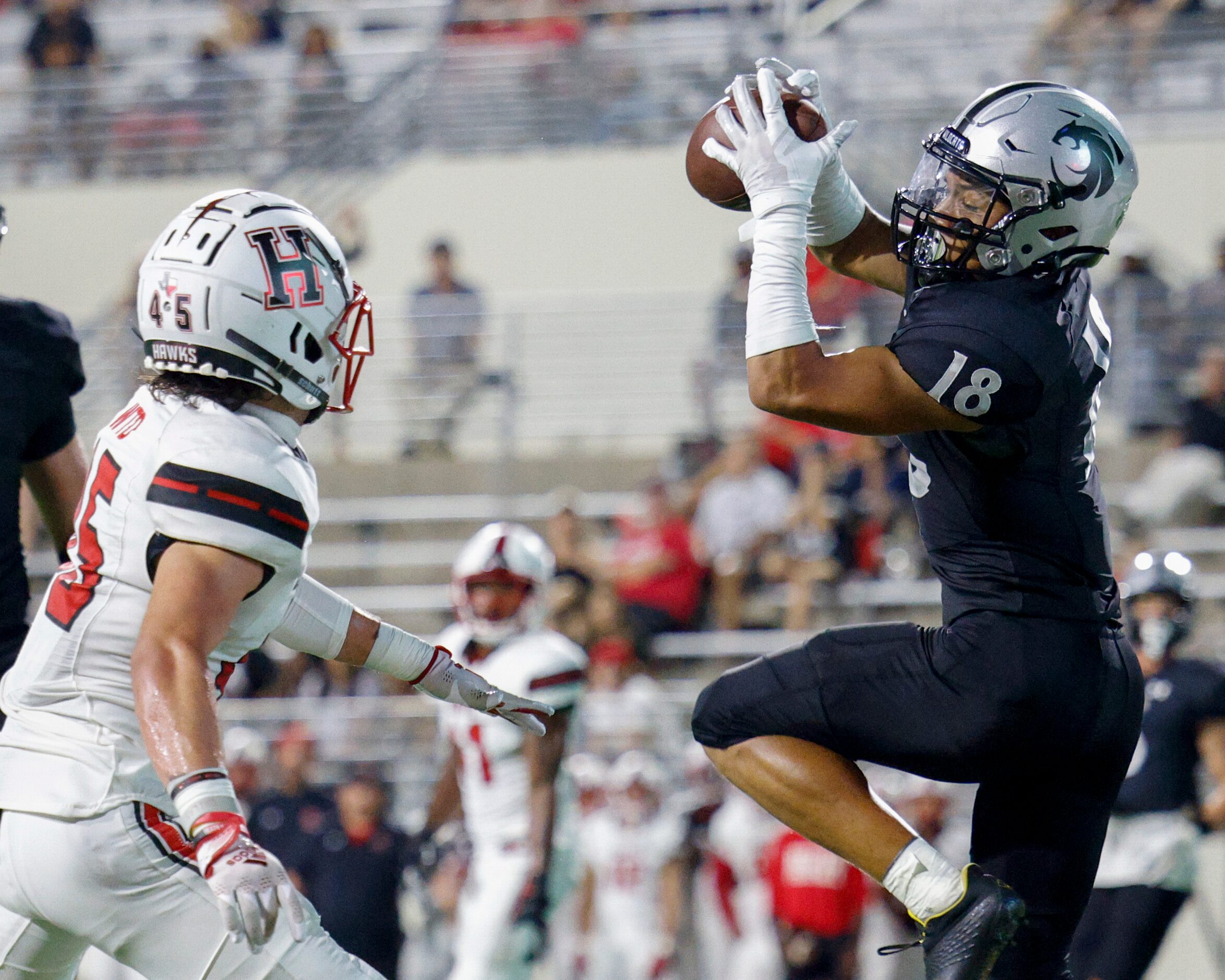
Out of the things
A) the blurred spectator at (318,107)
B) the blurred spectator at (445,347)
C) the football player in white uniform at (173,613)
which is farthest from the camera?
the blurred spectator at (318,107)

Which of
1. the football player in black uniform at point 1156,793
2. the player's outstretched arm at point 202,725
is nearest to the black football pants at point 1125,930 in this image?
the football player in black uniform at point 1156,793

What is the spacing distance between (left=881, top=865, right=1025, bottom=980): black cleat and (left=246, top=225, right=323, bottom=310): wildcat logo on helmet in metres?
1.57

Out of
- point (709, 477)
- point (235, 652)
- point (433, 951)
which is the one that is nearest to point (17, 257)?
point (709, 477)

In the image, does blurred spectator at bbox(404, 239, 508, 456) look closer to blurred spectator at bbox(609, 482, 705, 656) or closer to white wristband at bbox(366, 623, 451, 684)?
blurred spectator at bbox(609, 482, 705, 656)

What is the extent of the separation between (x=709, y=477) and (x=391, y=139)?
499cm

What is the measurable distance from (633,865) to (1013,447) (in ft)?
17.8

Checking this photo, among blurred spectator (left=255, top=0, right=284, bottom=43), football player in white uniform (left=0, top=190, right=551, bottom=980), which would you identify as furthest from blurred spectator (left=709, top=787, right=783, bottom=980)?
blurred spectator (left=255, top=0, right=284, bottom=43)

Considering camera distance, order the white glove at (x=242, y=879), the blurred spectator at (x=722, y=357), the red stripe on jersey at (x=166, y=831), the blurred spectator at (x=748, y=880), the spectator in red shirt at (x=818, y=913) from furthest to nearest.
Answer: the blurred spectator at (x=722, y=357)
the blurred spectator at (x=748, y=880)
the spectator in red shirt at (x=818, y=913)
the red stripe on jersey at (x=166, y=831)
the white glove at (x=242, y=879)

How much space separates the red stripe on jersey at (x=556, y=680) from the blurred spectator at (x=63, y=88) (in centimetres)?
904

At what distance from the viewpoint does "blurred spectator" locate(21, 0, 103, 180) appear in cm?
1336

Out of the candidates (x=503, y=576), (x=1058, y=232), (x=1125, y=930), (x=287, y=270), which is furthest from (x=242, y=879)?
(x=1125, y=930)

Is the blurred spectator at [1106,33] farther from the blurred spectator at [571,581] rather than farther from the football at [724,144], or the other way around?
the football at [724,144]

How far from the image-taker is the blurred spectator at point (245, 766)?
7977 mm

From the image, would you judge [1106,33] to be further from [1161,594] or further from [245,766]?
[245,766]
